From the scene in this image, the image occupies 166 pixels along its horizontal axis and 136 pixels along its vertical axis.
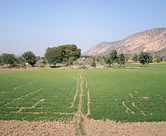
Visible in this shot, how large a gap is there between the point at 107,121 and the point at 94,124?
102cm

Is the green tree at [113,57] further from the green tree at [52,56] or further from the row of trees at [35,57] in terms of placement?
the green tree at [52,56]

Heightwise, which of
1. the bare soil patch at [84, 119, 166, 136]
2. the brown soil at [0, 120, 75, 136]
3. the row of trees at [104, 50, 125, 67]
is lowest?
the bare soil patch at [84, 119, 166, 136]

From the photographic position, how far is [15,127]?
28.4ft

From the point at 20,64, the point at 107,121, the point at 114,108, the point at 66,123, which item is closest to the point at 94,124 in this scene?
the point at 107,121

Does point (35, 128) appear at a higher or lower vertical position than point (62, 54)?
lower

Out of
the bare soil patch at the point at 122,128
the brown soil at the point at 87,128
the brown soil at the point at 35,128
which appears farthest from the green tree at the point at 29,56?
the bare soil patch at the point at 122,128

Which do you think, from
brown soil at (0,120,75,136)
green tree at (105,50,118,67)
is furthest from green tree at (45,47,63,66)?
brown soil at (0,120,75,136)

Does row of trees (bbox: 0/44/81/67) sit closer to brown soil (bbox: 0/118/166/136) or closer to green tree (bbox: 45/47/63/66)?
green tree (bbox: 45/47/63/66)

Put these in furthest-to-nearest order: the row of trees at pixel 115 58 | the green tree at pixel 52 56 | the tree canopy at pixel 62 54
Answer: the tree canopy at pixel 62 54 < the green tree at pixel 52 56 < the row of trees at pixel 115 58

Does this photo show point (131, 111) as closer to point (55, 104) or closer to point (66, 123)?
point (66, 123)

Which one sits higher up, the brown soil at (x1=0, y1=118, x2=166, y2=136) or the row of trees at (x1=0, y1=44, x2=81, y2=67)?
the row of trees at (x1=0, y1=44, x2=81, y2=67)

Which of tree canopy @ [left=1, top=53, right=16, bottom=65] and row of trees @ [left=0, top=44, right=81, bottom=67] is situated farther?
row of trees @ [left=0, top=44, right=81, bottom=67]

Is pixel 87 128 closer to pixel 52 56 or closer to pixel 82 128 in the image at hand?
pixel 82 128

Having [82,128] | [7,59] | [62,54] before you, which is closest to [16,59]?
[7,59]
